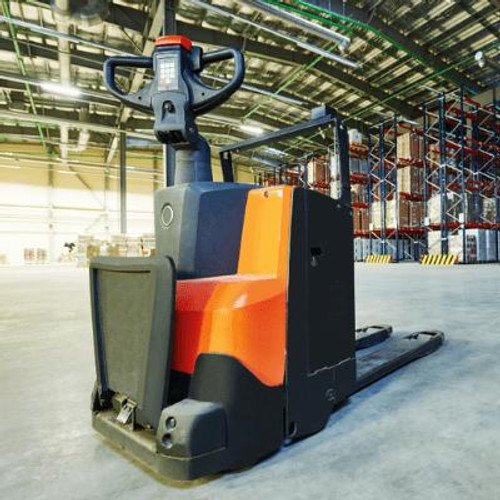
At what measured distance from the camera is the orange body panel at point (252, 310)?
0.85 metres

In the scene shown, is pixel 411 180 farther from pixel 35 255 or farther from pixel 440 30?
pixel 35 255

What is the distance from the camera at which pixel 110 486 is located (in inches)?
32.2

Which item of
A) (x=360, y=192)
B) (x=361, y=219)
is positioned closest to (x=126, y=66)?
(x=361, y=219)

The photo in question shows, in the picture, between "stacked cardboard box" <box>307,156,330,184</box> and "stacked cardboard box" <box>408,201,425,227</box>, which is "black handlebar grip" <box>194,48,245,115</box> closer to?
"stacked cardboard box" <box>408,201,425,227</box>


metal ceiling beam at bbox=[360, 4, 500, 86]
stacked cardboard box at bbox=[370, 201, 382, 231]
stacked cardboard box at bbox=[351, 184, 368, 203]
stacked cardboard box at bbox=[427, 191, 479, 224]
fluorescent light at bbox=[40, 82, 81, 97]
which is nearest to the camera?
metal ceiling beam at bbox=[360, 4, 500, 86]

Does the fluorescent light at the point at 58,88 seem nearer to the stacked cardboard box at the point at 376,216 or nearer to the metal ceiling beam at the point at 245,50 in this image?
the metal ceiling beam at the point at 245,50

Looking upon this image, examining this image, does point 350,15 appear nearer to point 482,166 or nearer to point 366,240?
point 482,166

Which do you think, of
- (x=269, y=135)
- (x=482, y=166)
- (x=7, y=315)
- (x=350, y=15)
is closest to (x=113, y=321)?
(x=269, y=135)

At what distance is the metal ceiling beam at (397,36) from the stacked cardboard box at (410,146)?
2.08 meters

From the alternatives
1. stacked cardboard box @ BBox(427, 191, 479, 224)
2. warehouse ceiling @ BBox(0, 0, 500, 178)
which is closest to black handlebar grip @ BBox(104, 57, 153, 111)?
warehouse ceiling @ BBox(0, 0, 500, 178)

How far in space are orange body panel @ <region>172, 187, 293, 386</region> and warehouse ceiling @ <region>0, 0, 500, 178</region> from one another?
23.9 ft

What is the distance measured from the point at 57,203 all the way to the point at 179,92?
21437 mm

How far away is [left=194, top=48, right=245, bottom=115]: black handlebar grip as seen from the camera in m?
1.01

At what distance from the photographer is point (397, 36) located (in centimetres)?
930
